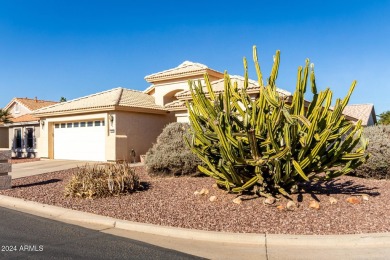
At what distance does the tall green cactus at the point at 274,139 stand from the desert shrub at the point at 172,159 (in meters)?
3.72

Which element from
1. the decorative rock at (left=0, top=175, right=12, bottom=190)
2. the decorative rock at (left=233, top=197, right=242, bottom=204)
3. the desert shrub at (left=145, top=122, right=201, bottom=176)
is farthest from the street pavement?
the decorative rock at (left=0, top=175, right=12, bottom=190)

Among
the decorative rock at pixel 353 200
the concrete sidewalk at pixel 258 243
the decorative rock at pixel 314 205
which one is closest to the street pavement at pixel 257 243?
the concrete sidewalk at pixel 258 243

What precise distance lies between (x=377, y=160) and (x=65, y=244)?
10.0 metres

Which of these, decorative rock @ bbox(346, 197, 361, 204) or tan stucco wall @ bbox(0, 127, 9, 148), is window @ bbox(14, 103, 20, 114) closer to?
tan stucco wall @ bbox(0, 127, 9, 148)

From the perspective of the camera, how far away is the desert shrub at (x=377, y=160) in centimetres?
1185

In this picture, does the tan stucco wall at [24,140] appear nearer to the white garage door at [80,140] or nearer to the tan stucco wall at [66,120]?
the tan stucco wall at [66,120]

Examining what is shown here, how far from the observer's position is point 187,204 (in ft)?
27.4

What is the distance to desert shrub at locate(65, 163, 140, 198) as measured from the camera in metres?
9.47

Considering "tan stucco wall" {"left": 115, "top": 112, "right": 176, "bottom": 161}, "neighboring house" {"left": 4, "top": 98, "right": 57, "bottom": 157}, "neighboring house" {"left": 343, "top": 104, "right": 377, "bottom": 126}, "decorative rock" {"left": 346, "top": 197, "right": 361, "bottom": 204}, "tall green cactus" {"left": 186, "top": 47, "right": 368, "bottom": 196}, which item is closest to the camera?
"tall green cactus" {"left": 186, "top": 47, "right": 368, "bottom": 196}

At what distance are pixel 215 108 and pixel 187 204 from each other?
7.51 ft

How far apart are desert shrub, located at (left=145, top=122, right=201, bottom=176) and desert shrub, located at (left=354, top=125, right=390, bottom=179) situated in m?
5.51

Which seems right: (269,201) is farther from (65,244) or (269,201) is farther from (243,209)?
(65,244)

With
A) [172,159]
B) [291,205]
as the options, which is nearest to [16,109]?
[172,159]

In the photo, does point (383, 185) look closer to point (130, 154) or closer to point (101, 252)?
point (101, 252)
